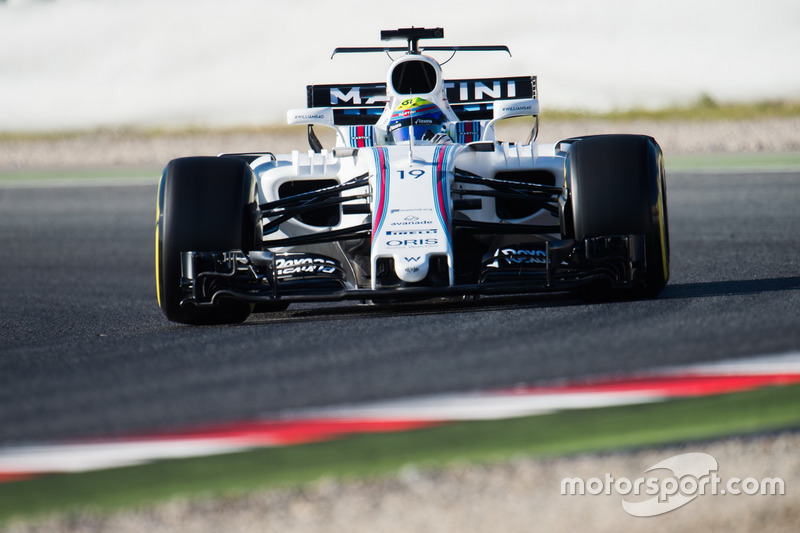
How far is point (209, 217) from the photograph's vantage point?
6.66 meters

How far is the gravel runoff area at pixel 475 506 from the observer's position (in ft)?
11.2

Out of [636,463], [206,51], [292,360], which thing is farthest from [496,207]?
[206,51]

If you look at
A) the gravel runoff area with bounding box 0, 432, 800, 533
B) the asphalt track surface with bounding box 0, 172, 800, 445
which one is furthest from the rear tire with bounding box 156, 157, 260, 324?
the gravel runoff area with bounding box 0, 432, 800, 533

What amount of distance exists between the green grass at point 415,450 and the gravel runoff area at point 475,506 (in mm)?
89

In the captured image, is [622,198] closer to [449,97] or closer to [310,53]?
[449,97]

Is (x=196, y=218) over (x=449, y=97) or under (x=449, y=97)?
under

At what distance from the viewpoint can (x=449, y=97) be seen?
29.8ft

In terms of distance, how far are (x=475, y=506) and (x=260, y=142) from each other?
2348 cm

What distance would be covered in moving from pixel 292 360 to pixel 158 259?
1689 mm

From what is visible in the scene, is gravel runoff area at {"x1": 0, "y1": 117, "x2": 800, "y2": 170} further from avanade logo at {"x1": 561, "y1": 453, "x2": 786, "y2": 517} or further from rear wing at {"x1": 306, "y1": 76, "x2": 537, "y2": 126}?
avanade logo at {"x1": 561, "y1": 453, "x2": 786, "y2": 517}

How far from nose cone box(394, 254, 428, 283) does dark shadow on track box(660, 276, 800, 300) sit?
1.54 m

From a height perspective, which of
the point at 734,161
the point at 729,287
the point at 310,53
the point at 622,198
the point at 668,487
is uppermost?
the point at 310,53

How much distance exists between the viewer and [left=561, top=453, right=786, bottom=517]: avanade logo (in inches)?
140

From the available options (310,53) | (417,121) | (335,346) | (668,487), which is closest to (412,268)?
(335,346)
